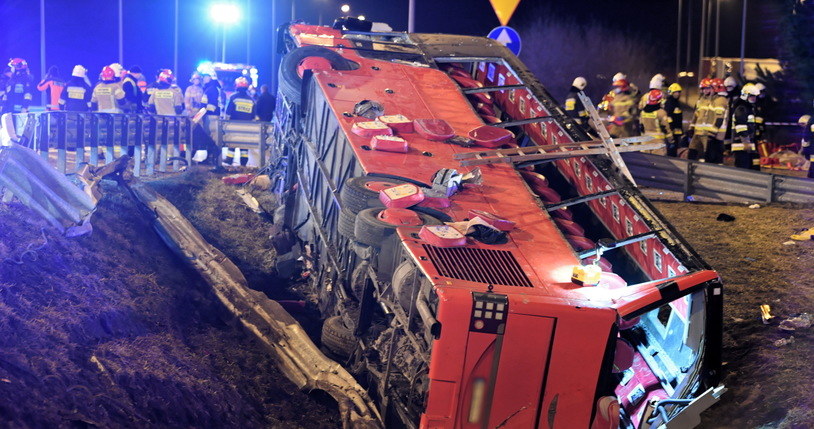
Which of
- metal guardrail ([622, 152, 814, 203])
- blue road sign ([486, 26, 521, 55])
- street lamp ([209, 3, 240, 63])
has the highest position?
street lamp ([209, 3, 240, 63])

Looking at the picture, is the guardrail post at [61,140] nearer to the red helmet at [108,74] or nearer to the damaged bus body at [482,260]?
the damaged bus body at [482,260]

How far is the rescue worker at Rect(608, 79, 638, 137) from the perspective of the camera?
1463 cm

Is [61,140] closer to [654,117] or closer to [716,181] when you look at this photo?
[716,181]

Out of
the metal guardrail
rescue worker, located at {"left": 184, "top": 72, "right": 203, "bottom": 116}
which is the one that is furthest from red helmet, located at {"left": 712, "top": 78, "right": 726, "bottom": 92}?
rescue worker, located at {"left": 184, "top": 72, "right": 203, "bottom": 116}

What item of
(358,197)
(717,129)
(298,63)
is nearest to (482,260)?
(358,197)

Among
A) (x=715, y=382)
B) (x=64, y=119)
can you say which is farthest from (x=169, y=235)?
(x=715, y=382)

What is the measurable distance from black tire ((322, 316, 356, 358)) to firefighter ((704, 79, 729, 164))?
9.39 metres

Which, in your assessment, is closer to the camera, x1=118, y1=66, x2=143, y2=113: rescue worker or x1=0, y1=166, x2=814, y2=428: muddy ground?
x1=0, y1=166, x2=814, y2=428: muddy ground

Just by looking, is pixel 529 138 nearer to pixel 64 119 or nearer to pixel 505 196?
pixel 505 196

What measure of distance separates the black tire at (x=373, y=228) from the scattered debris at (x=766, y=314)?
322 centimetres

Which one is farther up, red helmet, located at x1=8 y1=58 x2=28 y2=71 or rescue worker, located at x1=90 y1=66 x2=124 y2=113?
red helmet, located at x1=8 y1=58 x2=28 y2=71

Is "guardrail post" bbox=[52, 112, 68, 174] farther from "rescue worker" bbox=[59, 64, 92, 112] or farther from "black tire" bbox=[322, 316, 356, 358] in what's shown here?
"rescue worker" bbox=[59, 64, 92, 112]

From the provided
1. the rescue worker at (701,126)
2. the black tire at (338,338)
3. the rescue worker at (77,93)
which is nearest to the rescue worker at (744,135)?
the rescue worker at (701,126)

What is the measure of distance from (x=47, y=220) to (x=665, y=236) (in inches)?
214
